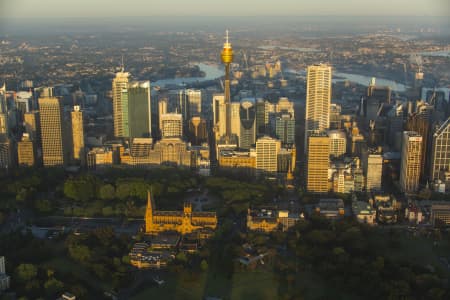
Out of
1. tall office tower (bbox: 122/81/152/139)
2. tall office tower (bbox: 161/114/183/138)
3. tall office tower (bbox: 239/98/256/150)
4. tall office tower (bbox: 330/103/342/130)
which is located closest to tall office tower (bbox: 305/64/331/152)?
tall office tower (bbox: 330/103/342/130)

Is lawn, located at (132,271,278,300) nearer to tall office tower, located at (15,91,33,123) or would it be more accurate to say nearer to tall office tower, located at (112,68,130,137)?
tall office tower, located at (112,68,130,137)

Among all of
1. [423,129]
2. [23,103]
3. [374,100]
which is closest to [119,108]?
[23,103]

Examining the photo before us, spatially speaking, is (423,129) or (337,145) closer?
(423,129)

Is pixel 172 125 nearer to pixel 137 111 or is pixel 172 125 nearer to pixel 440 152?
pixel 137 111

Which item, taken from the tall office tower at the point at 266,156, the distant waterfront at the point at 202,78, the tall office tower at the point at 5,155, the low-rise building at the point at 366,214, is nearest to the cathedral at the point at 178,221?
the low-rise building at the point at 366,214

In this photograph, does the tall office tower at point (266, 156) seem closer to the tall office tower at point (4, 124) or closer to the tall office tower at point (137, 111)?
the tall office tower at point (137, 111)

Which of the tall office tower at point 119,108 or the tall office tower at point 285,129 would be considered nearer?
the tall office tower at point 285,129

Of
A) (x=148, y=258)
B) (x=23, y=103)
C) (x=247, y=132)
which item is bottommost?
(x=148, y=258)
